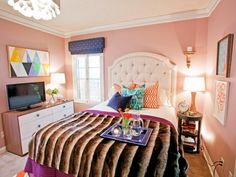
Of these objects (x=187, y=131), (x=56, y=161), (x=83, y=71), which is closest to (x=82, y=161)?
(x=56, y=161)

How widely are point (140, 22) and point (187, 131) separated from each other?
7.89 ft

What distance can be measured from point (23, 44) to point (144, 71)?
2.61m

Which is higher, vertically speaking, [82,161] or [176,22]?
[176,22]

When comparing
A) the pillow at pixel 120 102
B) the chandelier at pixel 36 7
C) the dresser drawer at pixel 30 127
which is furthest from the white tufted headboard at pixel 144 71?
the chandelier at pixel 36 7

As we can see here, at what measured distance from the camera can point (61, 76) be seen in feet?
11.5

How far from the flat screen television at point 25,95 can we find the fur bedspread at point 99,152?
142 cm

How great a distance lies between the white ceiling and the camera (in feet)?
7.45

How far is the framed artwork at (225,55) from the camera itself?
5.25 ft

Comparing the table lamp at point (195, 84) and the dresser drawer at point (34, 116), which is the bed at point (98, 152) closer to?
the table lamp at point (195, 84)

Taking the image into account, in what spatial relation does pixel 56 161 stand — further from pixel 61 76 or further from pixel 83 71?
pixel 83 71

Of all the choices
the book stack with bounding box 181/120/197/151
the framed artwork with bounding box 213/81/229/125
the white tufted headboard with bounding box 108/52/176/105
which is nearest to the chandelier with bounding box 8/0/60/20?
the white tufted headboard with bounding box 108/52/176/105

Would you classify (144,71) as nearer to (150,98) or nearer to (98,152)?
(150,98)

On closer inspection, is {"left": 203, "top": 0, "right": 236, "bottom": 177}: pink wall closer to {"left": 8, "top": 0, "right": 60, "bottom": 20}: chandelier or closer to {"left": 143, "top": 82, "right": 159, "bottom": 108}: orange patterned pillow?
{"left": 143, "top": 82, "right": 159, "bottom": 108}: orange patterned pillow

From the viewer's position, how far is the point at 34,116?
106 inches
